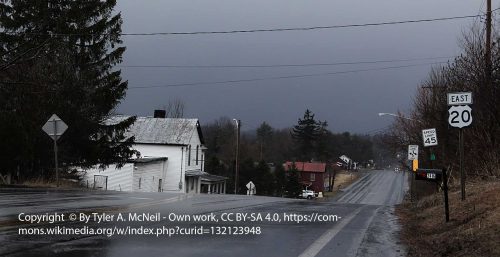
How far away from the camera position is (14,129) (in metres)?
26.4

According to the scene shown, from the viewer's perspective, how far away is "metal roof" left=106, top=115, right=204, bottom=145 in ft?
180

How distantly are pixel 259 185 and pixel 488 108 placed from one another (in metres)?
62.2

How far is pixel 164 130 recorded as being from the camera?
56188 millimetres

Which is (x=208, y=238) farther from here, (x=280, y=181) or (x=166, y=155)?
(x=280, y=181)

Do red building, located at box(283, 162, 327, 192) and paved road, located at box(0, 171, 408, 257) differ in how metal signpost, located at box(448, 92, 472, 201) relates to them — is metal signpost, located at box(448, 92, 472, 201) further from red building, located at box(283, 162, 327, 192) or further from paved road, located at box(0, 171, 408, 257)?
red building, located at box(283, 162, 327, 192)

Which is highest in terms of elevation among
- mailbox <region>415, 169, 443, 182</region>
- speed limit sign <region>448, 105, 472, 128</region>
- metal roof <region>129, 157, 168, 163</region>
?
speed limit sign <region>448, 105, 472, 128</region>

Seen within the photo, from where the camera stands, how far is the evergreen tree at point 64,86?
2728 centimetres

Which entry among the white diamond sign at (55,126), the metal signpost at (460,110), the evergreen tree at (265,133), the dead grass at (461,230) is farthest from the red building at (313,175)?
the metal signpost at (460,110)

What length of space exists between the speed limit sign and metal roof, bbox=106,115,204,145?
43049mm

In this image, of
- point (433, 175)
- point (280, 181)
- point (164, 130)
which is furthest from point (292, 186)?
point (433, 175)

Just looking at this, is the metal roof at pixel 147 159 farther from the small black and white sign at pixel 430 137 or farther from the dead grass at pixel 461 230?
the dead grass at pixel 461 230

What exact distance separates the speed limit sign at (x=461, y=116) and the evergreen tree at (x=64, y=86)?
1897cm

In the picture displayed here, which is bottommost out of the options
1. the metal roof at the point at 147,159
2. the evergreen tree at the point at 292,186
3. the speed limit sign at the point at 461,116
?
the evergreen tree at the point at 292,186

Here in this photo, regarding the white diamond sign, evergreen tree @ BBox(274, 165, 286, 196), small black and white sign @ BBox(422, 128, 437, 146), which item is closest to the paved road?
small black and white sign @ BBox(422, 128, 437, 146)
